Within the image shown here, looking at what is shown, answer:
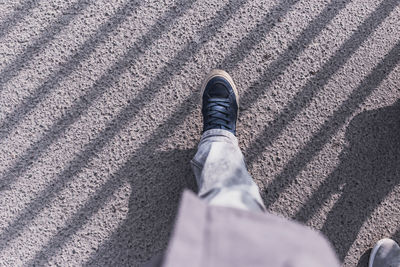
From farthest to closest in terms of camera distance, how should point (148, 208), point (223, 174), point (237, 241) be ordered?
point (148, 208)
point (223, 174)
point (237, 241)

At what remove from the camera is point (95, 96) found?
1605 millimetres

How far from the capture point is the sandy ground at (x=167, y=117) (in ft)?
5.12

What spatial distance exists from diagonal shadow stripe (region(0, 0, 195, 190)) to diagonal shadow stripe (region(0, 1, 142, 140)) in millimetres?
25

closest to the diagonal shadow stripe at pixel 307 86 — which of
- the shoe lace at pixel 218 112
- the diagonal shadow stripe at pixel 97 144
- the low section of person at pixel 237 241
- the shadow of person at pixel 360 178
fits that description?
the shoe lace at pixel 218 112

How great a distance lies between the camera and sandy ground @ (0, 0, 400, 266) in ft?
5.12

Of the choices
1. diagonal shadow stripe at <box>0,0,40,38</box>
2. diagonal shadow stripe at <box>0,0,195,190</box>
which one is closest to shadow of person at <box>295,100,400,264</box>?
diagonal shadow stripe at <box>0,0,195,190</box>

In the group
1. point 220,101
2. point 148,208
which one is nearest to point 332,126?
point 220,101

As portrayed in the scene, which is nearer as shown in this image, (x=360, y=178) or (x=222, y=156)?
(x=222, y=156)

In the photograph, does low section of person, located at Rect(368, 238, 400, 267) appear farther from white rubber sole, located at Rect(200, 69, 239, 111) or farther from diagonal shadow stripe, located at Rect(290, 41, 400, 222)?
white rubber sole, located at Rect(200, 69, 239, 111)

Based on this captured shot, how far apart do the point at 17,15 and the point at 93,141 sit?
733 millimetres

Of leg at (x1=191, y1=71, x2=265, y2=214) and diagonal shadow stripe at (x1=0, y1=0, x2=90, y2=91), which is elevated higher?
leg at (x1=191, y1=71, x2=265, y2=214)

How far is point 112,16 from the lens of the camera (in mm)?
1644

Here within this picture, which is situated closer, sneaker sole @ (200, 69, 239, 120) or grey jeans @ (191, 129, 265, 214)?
grey jeans @ (191, 129, 265, 214)

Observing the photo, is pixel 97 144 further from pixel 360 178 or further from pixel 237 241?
pixel 360 178
